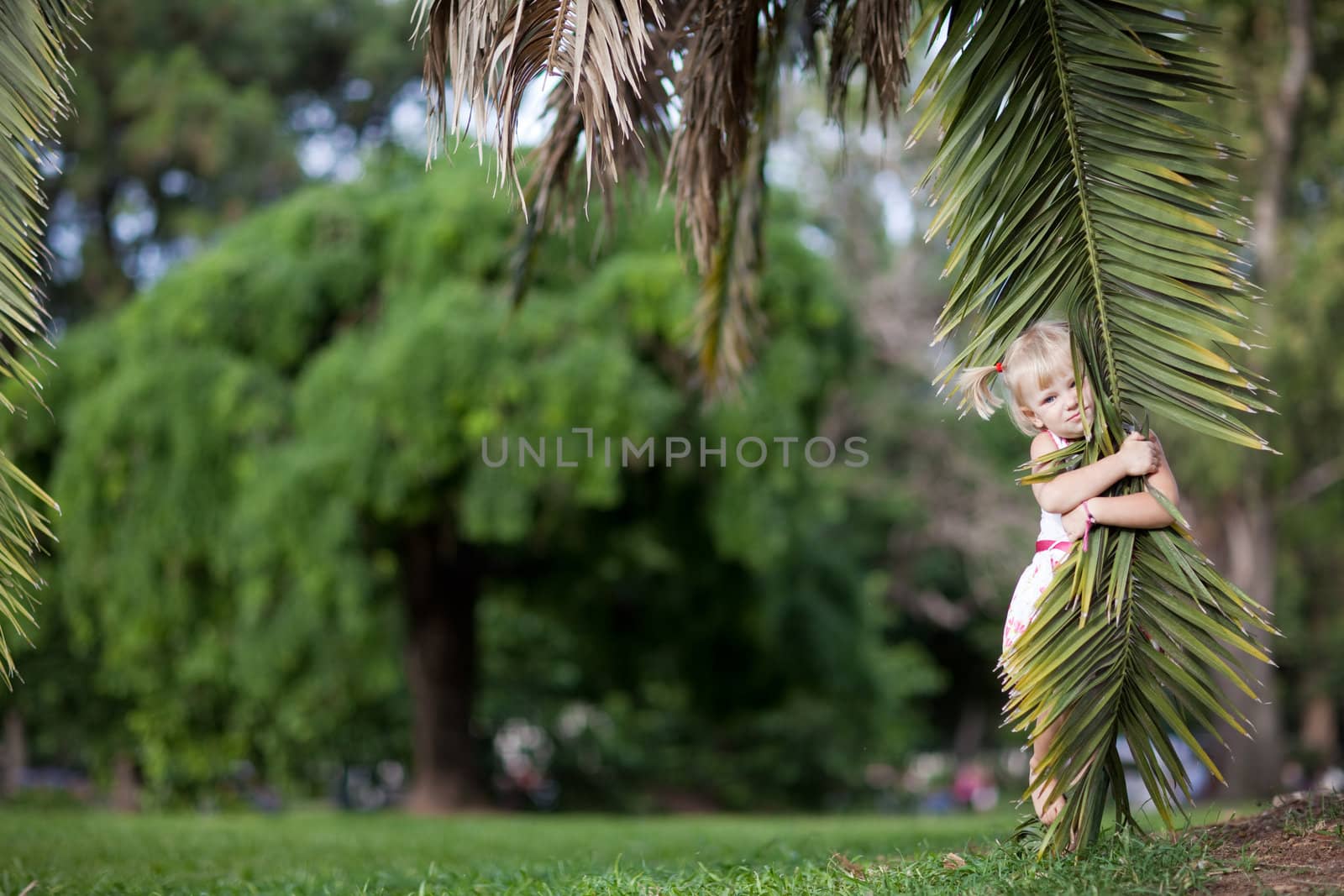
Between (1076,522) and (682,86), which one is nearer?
Answer: (1076,522)

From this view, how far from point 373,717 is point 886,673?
6.97 m

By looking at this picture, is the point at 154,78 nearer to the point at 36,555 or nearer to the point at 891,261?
the point at 36,555

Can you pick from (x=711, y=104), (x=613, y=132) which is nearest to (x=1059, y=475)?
(x=711, y=104)

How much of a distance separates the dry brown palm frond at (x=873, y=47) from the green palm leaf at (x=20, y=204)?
103 inches

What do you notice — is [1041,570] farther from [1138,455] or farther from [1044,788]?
[1044,788]

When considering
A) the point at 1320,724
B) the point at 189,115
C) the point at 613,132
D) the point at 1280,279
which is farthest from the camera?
the point at 1320,724

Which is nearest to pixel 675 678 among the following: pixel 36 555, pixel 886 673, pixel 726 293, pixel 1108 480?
pixel 886 673

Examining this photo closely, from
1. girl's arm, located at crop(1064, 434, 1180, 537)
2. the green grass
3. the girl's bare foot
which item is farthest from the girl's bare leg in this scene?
girl's arm, located at crop(1064, 434, 1180, 537)

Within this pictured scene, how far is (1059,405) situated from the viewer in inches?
136

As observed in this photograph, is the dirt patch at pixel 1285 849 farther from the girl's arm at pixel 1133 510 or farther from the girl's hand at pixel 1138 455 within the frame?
the girl's hand at pixel 1138 455

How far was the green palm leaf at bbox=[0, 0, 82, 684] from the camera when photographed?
10.7 feet

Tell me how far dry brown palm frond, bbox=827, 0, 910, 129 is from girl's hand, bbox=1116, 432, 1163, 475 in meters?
1.67

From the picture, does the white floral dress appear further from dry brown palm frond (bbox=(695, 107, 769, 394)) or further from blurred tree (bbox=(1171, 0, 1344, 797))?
blurred tree (bbox=(1171, 0, 1344, 797))

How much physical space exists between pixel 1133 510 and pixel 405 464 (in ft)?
22.5
